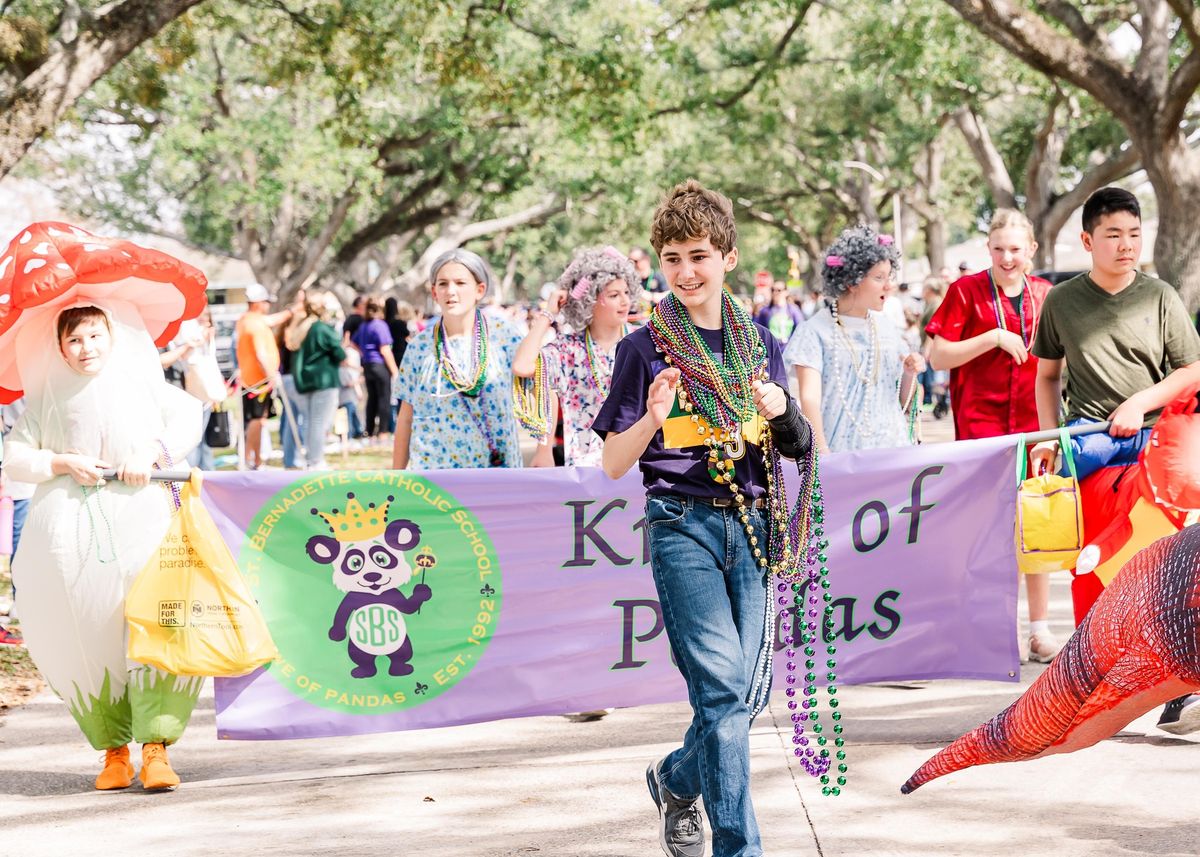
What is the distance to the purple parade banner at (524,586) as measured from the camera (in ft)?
18.4

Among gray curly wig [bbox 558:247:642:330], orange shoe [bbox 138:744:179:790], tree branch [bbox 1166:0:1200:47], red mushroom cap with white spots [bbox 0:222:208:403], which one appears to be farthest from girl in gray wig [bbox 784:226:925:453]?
tree branch [bbox 1166:0:1200:47]

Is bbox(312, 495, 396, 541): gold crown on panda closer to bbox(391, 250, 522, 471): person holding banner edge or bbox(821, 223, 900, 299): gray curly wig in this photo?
bbox(391, 250, 522, 471): person holding banner edge

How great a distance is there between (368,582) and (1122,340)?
3.02 meters

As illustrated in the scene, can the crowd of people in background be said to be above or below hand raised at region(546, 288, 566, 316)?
below

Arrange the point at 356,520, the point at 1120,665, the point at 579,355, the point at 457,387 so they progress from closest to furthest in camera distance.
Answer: the point at 1120,665
the point at 356,520
the point at 457,387
the point at 579,355

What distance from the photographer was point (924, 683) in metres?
6.59

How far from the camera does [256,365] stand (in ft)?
50.6

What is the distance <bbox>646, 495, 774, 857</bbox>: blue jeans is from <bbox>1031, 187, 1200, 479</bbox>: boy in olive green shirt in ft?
6.94

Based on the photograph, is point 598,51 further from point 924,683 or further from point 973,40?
point 924,683

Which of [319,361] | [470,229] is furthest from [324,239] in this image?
[319,361]

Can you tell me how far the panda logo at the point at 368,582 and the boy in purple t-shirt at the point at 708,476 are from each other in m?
1.78

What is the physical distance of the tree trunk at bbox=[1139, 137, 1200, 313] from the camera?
14.5 meters

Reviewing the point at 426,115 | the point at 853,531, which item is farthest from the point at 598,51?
the point at 426,115

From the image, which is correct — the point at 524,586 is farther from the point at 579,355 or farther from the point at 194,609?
the point at 579,355
